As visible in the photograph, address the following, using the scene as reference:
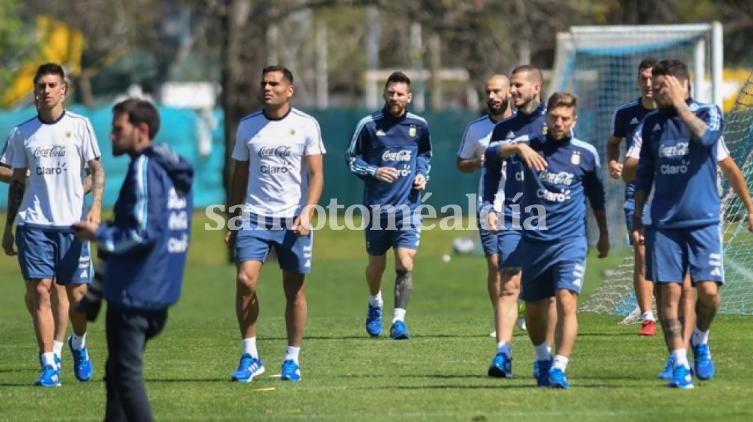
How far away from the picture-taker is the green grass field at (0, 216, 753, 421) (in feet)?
30.9

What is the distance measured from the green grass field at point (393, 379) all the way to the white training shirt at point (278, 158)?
1227mm

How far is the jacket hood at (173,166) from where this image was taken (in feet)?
26.8

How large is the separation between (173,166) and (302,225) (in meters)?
2.75

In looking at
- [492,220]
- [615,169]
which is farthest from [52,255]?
[615,169]

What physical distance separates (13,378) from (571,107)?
15.4 feet

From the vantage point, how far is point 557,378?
9.95m

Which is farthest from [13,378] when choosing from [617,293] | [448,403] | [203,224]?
[203,224]

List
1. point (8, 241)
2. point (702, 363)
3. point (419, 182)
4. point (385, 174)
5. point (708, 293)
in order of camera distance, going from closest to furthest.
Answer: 1. point (708, 293)
2. point (702, 363)
3. point (8, 241)
4. point (385, 174)
5. point (419, 182)

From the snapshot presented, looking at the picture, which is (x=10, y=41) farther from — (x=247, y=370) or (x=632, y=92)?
(x=247, y=370)

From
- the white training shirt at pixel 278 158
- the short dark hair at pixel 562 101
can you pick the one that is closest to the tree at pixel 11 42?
the white training shirt at pixel 278 158

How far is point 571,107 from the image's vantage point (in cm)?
998

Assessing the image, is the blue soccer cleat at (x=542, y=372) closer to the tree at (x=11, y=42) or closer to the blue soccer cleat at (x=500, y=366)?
the blue soccer cleat at (x=500, y=366)

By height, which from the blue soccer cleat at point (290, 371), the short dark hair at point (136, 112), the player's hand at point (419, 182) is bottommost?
the blue soccer cleat at point (290, 371)

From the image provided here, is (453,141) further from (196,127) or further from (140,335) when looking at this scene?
(140,335)
